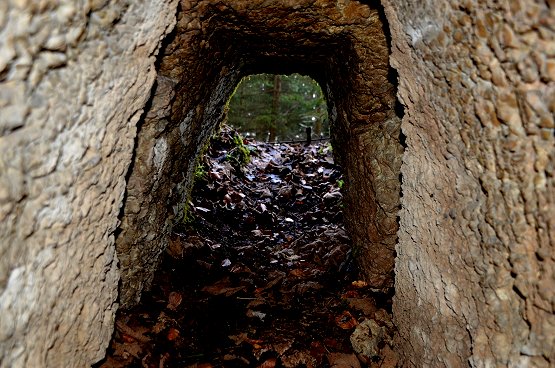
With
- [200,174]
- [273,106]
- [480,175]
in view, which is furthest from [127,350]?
[273,106]

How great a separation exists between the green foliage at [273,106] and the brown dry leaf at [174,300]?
8.86 metres

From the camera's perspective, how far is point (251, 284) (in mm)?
4047

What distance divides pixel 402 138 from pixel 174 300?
2358mm

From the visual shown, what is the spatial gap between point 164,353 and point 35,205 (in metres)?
1.85

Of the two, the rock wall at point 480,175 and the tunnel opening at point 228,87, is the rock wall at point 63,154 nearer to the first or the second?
the tunnel opening at point 228,87

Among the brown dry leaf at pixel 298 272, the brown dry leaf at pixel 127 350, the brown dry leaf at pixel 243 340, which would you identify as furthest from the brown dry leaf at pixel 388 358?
the brown dry leaf at pixel 127 350

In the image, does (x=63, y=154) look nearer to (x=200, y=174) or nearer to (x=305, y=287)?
(x=305, y=287)

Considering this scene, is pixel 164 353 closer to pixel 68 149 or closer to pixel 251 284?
pixel 251 284

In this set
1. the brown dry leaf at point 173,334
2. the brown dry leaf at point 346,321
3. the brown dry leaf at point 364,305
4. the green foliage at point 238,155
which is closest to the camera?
the brown dry leaf at point 173,334

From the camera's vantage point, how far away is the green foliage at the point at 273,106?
1231 centimetres

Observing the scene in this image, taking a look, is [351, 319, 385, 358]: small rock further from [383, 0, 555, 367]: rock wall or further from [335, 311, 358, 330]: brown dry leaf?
[383, 0, 555, 367]: rock wall

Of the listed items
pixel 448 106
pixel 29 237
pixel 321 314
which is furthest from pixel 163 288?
pixel 448 106

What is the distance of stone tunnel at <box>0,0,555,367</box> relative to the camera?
1272 mm

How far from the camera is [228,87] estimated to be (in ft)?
14.4
